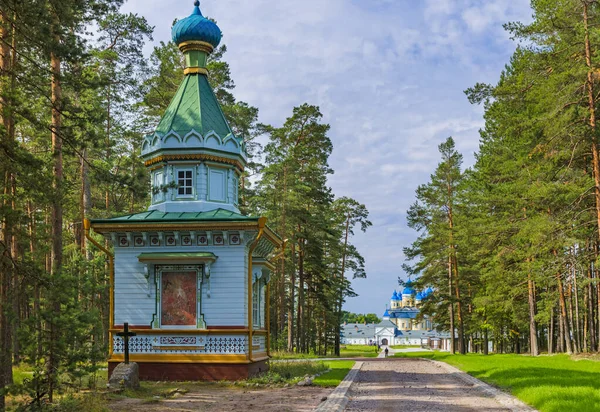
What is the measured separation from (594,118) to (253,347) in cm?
1364

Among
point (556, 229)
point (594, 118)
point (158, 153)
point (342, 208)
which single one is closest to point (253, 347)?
point (158, 153)

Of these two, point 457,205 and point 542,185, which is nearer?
point 542,185

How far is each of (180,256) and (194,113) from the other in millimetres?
4992

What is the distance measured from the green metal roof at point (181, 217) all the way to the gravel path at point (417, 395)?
18.2 ft

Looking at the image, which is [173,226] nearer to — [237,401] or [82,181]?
[237,401]

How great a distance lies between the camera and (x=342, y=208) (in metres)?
51.6

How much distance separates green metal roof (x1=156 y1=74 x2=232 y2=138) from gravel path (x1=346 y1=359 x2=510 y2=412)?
876 cm

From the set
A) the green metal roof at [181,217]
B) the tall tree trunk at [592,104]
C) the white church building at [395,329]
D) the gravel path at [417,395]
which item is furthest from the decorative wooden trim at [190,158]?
the white church building at [395,329]

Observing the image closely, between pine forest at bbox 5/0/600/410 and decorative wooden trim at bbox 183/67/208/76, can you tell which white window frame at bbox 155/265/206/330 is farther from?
decorative wooden trim at bbox 183/67/208/76

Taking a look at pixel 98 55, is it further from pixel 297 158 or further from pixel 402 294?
pixel 402 294

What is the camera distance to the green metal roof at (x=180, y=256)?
17109 mm

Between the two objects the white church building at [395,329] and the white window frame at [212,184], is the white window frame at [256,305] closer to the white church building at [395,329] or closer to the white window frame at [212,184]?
the white window frame at [212,184]

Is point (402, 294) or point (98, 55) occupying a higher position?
point (98, 55)

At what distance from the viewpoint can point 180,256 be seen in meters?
17.2
